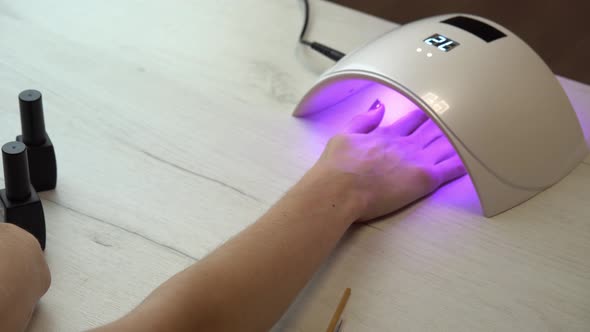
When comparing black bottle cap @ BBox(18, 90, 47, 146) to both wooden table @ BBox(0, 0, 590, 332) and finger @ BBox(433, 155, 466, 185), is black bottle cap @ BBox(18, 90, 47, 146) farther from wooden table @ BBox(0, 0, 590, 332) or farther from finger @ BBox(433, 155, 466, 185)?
finger @ BBox(433, 155, 466, 185)

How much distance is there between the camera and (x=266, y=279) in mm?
529

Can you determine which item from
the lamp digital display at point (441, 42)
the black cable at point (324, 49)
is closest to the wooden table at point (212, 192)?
the black cable at point (324, 49)

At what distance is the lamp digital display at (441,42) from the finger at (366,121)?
0.10 m

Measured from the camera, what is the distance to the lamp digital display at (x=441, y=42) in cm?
71

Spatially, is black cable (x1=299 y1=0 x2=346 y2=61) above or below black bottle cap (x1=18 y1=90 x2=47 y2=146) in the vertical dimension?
below

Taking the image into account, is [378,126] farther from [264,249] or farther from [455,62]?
[264,249]

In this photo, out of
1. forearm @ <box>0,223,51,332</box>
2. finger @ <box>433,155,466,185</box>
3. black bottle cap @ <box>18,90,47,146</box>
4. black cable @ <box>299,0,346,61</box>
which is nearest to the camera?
forearm @ <box>0,223,51,332</box>

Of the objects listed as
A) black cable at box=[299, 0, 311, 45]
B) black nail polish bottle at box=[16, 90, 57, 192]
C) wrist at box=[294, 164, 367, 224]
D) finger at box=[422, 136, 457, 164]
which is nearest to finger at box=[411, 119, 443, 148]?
finger at box=[422, 136, 457, 164]

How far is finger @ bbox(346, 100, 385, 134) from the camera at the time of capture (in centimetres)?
75

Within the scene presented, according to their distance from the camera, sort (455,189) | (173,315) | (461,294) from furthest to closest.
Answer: (455,189) < (461,294) < (173,315)

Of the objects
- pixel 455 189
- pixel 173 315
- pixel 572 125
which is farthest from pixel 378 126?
pixel 173 315

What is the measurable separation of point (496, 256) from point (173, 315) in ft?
1.09

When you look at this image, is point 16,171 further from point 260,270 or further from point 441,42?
point 441,42

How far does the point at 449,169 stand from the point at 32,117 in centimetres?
42
